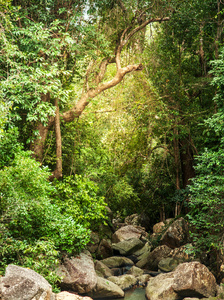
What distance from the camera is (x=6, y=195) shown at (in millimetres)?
6988

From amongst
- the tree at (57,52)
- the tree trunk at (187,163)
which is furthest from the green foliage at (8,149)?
the tree trunk at (187,163)

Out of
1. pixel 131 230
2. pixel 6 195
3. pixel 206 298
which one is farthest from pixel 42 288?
pixel 131 230

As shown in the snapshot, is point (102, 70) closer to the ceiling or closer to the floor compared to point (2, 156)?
closer to the ceiling

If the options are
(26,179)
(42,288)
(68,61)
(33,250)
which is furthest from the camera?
(68,61)

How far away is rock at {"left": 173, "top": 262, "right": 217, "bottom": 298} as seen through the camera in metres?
9.09

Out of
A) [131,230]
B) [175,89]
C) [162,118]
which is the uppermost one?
[175,89]

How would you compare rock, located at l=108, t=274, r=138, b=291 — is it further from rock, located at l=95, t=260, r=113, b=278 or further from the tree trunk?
the tree trunk

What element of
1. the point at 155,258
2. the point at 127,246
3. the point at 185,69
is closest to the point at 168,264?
the point at 155,258

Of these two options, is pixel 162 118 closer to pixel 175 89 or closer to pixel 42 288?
pixel 175 89

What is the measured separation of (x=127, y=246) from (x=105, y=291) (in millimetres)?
6596

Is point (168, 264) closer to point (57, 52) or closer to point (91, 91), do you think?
point (91, 91)

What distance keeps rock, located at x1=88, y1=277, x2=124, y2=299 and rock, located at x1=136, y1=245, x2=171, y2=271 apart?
3.45m

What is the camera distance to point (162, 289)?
952cm

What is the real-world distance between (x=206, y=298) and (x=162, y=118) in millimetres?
5904
